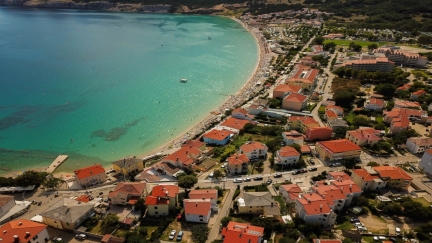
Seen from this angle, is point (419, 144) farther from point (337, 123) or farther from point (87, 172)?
point (87, 172)

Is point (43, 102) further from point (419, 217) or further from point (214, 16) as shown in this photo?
point (214, 16)

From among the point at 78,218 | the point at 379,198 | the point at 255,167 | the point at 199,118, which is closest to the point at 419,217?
the point at 379,198

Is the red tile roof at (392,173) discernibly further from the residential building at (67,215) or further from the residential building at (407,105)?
the residential building at (67,215)

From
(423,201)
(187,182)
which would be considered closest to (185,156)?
(187,182)

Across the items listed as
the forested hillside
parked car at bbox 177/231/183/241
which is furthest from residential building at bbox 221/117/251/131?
the forested hillside

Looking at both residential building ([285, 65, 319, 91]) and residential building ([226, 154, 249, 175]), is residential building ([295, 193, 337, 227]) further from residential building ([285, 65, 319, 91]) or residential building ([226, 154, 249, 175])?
residential building ([285, 65, 319, 91])

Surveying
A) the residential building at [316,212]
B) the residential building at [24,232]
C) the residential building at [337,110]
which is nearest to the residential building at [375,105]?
the residential building at [337,110]
